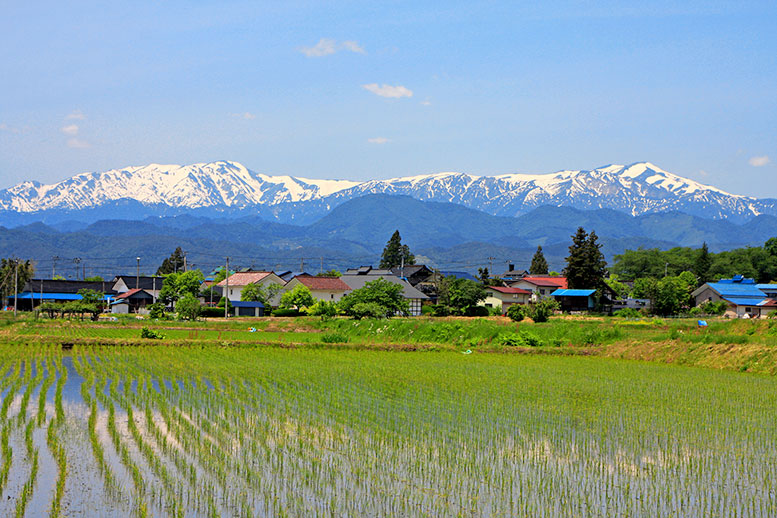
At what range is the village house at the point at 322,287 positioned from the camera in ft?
232

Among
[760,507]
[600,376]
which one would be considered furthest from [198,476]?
[600,376]

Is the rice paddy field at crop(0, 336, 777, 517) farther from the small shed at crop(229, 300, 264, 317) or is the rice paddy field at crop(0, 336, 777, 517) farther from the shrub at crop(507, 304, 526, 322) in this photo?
the small shed at crop(229, 300, 264, 317)

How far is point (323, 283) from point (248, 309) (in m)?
10.5

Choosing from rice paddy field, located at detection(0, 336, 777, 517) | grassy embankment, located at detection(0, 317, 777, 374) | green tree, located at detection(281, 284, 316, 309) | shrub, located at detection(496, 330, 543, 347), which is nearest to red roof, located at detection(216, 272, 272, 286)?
green tree, located at detection(281, 284, 316, 309)

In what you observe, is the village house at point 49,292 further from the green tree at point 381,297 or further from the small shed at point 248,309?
the green tree at point 381,297

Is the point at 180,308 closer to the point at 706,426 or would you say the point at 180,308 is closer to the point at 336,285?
the point at 336,285

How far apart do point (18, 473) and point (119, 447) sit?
1726 mm

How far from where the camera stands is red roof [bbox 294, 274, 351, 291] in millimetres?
70950

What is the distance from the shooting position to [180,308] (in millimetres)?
50094

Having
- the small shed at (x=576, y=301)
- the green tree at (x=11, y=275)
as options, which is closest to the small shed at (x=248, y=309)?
the green tree at (x=11, y=275)

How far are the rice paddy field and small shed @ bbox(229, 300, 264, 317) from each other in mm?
40150

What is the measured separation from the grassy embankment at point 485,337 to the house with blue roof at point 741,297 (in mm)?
28647

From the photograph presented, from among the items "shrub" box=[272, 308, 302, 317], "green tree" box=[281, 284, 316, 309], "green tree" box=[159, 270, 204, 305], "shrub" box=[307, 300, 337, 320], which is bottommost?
"shrub" box=[272, 308, 302, 317]

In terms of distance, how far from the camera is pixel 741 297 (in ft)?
220
